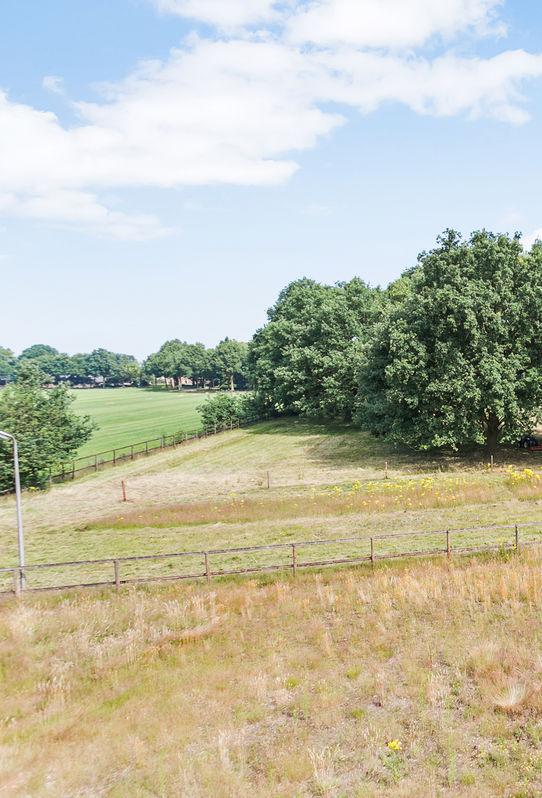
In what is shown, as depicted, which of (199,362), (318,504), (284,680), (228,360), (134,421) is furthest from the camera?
(199,362)

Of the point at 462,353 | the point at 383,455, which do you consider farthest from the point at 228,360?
the point at 462,353

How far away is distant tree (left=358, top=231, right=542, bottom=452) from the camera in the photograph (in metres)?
38.9

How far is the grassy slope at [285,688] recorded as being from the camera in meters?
10.8

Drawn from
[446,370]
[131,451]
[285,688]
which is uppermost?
[446,370]

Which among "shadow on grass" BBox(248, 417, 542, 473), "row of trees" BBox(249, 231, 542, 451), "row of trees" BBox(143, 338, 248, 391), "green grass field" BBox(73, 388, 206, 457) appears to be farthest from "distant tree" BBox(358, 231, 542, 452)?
"row of trees" BBox(143, 338, 248, 391)

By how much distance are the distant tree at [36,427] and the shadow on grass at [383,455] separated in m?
22.1

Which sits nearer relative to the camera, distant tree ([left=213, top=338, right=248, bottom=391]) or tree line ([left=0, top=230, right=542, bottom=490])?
tree line ([left=0, top=230, right=542, bottom=490])

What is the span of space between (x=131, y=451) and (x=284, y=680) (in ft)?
149

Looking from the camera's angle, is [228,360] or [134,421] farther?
[228,360]

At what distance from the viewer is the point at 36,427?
137 feet

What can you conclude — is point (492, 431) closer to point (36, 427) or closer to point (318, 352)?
point (318, 352)

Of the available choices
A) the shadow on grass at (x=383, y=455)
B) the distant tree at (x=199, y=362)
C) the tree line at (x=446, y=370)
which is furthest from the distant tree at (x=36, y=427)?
the distant tree at (x=199, y=362)

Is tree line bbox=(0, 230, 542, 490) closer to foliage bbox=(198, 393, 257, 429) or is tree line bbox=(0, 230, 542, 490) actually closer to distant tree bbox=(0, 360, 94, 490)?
distant tree bbox=(0, 360, 94, 490)

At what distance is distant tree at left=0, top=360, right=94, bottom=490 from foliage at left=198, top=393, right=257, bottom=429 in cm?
2446
